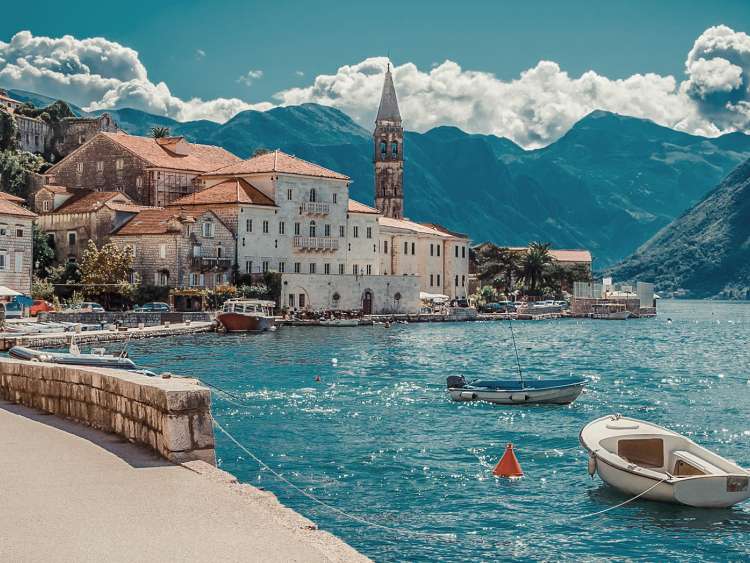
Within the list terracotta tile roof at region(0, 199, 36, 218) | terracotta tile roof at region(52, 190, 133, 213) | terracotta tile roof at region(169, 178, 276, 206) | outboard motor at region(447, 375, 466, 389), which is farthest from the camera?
terracotta tile roof at region(169, 178, 276, 206)

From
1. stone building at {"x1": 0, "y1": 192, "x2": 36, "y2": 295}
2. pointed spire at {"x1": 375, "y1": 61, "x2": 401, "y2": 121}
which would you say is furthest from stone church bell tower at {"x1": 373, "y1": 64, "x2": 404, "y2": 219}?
stone building at {"x1": 0, "y1": 192, "x2": 36, "y2": 295}

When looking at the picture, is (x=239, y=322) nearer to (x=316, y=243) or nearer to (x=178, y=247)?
(x=178, y=247)

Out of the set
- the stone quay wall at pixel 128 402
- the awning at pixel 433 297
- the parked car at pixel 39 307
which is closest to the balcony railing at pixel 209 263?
the parked car at pixel 39 307

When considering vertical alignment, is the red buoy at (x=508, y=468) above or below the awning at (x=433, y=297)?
below

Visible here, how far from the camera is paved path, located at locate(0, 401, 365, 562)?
8.66 metres

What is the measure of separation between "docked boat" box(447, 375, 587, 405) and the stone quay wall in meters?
19.3

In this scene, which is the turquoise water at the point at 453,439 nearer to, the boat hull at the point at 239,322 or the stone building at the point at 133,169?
the boat hull at the point at 239,322

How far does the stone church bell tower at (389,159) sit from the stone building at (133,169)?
111 feet

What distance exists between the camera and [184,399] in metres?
11.9

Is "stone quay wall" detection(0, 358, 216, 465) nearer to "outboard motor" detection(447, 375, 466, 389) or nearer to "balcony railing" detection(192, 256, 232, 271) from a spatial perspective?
"outboard motor" detection(447, 375, 466, 389)

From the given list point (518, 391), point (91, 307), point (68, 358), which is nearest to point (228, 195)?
point (91, 307)

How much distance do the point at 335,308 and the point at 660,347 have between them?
26750 mm

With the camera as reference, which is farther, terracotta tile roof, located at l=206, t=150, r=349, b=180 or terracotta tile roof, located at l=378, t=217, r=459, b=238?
terracotta tile roof, located at l=378, t=217, r=459, b=238

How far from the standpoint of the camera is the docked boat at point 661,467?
17.9 metres
